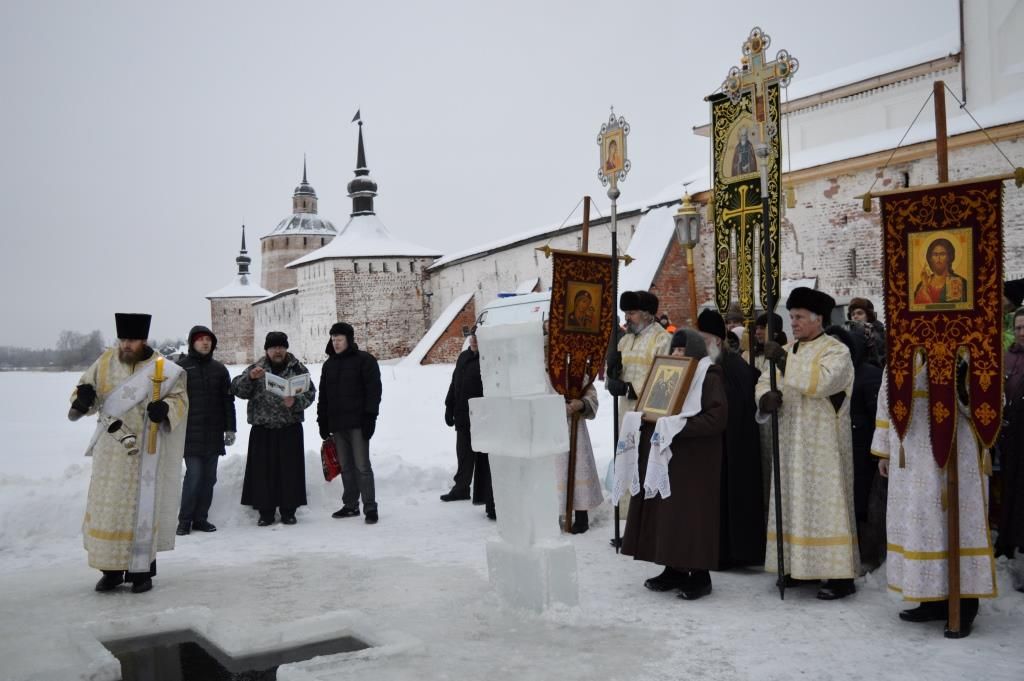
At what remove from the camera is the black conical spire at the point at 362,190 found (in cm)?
4184

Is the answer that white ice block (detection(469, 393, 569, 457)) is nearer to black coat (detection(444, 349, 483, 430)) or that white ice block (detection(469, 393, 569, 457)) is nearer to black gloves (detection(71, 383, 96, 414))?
black gloves (detection(71, 383, 96, 414))

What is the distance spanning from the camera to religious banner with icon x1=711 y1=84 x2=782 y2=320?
6984 millimetres

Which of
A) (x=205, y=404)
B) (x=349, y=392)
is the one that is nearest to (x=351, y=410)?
(x=349, y=392)

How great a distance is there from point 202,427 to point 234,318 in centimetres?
4965

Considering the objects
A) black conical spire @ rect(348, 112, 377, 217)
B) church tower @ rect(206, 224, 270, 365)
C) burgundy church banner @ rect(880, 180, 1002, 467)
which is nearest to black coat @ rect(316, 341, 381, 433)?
burgundy church banner @ rect(880, 180, 1002, 467)

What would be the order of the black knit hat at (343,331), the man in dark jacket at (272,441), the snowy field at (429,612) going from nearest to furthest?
the snowy field at (429,612)
the man in dark jacket at (272,441)
the black knit hat at (343,331)

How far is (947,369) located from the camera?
13.9 feet

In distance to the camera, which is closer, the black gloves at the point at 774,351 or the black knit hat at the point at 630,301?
the black gloves at the point at 774,351

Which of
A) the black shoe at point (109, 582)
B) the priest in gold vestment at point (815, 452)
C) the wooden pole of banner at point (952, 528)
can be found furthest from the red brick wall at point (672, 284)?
Result: the wooden pole of banner at point (952, 528)

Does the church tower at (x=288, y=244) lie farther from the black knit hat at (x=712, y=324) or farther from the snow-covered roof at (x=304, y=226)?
the black knit hat at (x=712, y=324)

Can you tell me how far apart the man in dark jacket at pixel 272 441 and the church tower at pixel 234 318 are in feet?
156

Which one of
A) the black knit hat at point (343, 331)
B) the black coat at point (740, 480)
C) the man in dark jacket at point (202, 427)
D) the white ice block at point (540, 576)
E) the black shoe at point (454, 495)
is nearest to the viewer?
the white ice block at point (540, 576)

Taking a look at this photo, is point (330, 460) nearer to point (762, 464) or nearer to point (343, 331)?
point (343, 331)

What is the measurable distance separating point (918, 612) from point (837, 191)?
1526cm
